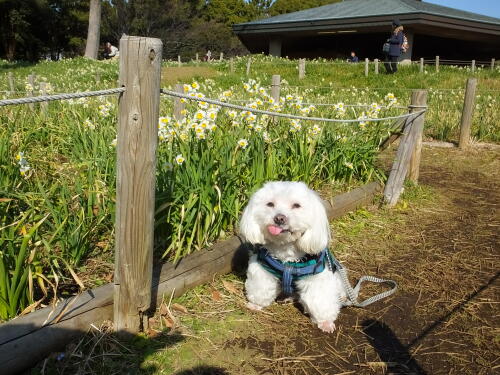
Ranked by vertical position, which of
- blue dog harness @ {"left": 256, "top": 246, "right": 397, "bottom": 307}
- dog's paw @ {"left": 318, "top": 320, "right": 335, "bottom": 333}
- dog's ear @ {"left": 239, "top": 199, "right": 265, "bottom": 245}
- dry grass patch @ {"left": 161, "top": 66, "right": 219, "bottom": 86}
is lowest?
dog's paw @ {"left": 318, "top": 320, "right": 335, "bottom": 333}

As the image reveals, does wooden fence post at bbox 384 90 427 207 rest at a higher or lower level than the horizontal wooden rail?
higher

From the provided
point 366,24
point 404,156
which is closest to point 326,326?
point 404,156

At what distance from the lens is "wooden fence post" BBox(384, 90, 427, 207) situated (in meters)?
4.92

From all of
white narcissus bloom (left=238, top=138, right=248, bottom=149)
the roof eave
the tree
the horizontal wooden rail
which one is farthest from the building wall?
the horizontal wooden rail

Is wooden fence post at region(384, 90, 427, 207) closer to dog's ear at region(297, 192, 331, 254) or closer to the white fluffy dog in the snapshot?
the white fluffy dog

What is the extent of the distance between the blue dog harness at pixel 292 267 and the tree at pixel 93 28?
2515 centimetres

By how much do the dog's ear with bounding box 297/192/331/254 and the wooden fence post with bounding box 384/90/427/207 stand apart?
8.60ft

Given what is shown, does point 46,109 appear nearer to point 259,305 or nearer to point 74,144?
point 74,144

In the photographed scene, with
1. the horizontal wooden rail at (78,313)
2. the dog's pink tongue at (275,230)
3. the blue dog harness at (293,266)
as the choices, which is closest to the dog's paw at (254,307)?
the blue dog harness at (293,266)

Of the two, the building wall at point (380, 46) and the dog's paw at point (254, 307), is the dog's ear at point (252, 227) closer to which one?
the dog's paw at point (254, 307)

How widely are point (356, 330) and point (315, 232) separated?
0.75 metres

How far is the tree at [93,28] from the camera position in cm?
2511

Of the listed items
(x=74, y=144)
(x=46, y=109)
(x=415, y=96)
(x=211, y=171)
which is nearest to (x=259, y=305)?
(x=211, y=171)

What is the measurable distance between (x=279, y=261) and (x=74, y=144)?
8.28ft
